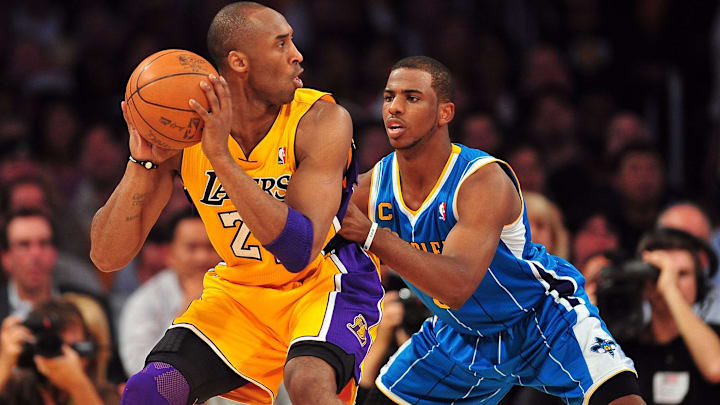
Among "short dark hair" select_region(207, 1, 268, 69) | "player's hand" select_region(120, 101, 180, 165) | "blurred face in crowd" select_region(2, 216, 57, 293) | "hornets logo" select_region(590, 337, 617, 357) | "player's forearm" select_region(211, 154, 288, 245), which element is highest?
"short dark hair" select_region(207, 1, 268, 69)

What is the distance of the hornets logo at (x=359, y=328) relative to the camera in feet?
13.4

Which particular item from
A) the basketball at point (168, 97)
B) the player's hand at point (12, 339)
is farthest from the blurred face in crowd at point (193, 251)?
the basketball at point (168, 97)

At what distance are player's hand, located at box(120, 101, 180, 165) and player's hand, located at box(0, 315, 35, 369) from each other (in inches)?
77.3

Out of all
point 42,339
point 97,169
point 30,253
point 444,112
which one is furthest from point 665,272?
point 97,169

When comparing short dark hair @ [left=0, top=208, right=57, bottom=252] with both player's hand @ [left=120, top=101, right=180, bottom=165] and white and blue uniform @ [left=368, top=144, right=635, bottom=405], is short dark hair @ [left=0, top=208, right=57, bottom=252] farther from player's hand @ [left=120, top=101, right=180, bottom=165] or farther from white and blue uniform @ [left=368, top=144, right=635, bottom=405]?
player's hand @ [left=120, top=101, right=180, bottom=165]

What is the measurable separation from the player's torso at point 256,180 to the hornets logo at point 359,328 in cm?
29

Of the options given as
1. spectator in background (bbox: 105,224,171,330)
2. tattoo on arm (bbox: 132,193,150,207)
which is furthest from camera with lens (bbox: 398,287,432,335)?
spectator in background (bbox: 105,224,171,330)

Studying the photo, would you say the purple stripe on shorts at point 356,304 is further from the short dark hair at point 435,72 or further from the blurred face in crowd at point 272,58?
the short dark hair at point 435,72

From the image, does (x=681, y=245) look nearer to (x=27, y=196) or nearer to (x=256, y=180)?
(x=256, y=180)

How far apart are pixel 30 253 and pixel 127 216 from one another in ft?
9.00

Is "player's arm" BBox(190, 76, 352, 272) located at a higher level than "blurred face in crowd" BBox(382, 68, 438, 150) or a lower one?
lower

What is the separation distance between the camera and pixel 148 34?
32.8ft

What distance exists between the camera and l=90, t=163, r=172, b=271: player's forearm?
4125 mm

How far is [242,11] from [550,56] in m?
6.54
